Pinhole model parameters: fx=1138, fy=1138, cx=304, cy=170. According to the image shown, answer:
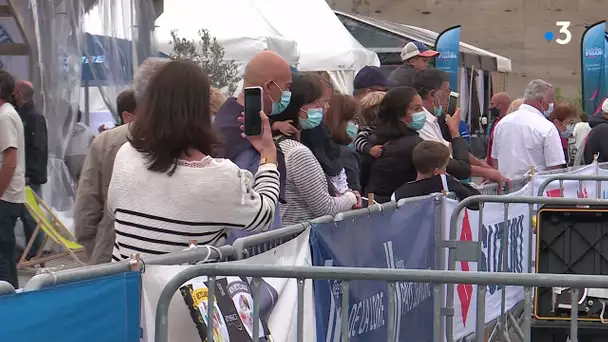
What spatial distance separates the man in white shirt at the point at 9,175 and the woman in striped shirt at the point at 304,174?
259cm

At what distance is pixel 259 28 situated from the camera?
16.0 metres

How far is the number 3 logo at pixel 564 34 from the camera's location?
39250mm

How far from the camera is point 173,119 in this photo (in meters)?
4.09

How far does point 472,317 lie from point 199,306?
3.48 m

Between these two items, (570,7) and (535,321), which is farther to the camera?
(570,7)

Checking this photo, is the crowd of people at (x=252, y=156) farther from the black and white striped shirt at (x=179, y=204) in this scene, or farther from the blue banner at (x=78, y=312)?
the blue banner at (x=78, y=312)

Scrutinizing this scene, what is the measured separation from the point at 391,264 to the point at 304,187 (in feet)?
2.42

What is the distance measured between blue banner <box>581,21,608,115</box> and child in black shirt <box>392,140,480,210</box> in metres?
15.2

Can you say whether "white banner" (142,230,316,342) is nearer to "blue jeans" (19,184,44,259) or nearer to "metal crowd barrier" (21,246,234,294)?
"metal crowd barrier" (21,246,234,294)

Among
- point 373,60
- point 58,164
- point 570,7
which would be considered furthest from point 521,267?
point 570,7

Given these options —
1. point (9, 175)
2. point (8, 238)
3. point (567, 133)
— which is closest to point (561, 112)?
point (567, 133)

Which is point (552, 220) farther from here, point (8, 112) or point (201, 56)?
point (201, 56)

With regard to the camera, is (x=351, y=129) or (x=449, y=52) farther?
(x=449, y=52)

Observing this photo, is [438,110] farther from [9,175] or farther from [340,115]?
[9,175]
